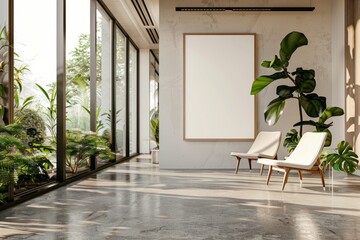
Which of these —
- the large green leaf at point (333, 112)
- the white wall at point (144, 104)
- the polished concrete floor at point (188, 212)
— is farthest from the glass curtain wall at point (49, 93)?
the large green leaf at point (333, 112)

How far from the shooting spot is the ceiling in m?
9.56

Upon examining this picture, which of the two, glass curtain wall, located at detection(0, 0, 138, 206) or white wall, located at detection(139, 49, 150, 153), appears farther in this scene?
white wall, located at detection(139, 49, 150, 153)

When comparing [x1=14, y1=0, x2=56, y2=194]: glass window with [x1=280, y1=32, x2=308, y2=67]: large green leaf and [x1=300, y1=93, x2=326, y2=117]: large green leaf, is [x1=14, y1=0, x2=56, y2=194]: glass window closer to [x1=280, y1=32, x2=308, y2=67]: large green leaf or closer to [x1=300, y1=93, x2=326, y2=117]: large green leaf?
[x1=280, y1=32, x2=308, y2=67]: large green leaf

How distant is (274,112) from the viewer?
8.09 meters

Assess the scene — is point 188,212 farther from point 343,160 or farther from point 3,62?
point 343,160

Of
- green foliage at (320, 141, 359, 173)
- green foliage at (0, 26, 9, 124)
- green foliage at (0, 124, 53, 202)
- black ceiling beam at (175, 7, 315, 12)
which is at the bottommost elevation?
green foliage at (320, 141, 359, 173)

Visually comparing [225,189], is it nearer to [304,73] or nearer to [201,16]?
[304,73]

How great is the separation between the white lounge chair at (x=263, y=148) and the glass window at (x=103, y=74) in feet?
8.68

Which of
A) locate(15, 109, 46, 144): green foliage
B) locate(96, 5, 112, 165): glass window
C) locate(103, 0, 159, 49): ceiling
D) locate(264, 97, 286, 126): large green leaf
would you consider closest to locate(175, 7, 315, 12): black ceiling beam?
locate(103, 0, 159, 49): ceiling

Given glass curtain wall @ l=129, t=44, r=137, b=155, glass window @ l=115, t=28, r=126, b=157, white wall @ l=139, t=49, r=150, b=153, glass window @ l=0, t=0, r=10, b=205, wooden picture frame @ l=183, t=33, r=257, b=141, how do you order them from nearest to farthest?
glass window @ l=0, t=0, r=10, b=205
wooden picture frame @ l=183, t=33, r=257, b=141
glass window @ l=115, t=28, r=126, b=157
glass curtain wall @ l=129, t=44, r=137, b=155
white wall @ l=139, t=49, r=150, b=153

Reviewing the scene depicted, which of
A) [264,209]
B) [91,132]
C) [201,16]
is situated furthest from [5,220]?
[201,16]

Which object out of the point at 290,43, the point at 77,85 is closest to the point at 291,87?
the point at 290,43

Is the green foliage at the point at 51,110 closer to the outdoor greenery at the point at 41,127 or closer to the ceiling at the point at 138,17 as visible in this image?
the outdoor greenery at the point at 41,127

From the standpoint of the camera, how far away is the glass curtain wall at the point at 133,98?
13023mm
